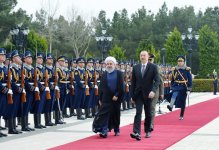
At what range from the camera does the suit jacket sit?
12.0m

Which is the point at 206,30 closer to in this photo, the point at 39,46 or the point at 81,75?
the point at 39,46

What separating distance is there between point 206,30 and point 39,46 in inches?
903

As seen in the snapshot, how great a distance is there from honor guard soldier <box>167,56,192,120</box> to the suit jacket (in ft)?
16.4

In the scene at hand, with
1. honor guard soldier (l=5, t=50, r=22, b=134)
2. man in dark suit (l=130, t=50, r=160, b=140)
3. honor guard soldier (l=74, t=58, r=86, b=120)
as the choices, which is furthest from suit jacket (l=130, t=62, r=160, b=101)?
honor guard soldier (l=74, t=58, r=86, b=120)

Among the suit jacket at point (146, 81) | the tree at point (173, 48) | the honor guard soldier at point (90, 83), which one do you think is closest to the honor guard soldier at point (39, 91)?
the suit jacket at point (146, 81)

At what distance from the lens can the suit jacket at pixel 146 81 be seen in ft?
39.2

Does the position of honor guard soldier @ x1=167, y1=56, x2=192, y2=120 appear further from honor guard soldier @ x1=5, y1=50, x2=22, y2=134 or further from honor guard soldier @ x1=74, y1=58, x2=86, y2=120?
honor guard soldier @ x1=5, y1=50, x2=22, y2=134

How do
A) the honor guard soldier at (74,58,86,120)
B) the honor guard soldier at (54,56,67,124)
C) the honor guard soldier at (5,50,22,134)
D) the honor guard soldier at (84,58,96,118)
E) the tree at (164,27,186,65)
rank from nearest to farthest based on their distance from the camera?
the honor guard soldier at (5,50,22,134), the honor guard soldier at (54,56,67,124), the honor guard soldier at (74,58,86,120), the honor guard soldier at (84,58,96,118), the tree at (164,27,186,65)

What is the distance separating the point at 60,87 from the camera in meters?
15.6

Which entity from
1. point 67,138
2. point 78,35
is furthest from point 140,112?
point 78,35

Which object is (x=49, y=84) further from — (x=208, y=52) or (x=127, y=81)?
(x=208, y=52)

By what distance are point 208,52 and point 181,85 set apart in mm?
47844

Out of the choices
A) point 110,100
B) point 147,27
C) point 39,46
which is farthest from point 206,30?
point 110,100

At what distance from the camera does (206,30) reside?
65062mm
